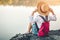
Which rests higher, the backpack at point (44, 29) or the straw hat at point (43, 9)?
the straw hat at point (43, 9)

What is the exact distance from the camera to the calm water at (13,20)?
4.86ft

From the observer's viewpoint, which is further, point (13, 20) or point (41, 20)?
point (13, 20)

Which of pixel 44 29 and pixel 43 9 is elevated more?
pixel 43 9

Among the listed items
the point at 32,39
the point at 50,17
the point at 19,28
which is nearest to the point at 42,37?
the point at 32,39

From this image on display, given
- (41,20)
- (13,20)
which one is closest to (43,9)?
(41,20)

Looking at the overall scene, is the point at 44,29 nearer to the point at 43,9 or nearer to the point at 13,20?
the point at 43,9

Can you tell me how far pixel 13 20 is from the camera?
58.7 inches

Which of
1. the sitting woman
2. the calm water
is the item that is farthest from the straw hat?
the calm water

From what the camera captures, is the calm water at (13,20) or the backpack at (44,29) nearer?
the backpack at (44,29)

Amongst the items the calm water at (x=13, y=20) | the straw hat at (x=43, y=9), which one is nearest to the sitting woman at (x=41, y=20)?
the straw hat at (x=43, y=9)

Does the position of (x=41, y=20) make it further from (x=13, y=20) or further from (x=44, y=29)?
(x=13, y=20)

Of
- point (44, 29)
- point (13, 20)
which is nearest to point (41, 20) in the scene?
point (44, 29)

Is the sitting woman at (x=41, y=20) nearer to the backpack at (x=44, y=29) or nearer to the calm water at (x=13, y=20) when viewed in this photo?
the backpack at (x=44, y=29)

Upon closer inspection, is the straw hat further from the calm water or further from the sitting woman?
the calm water
